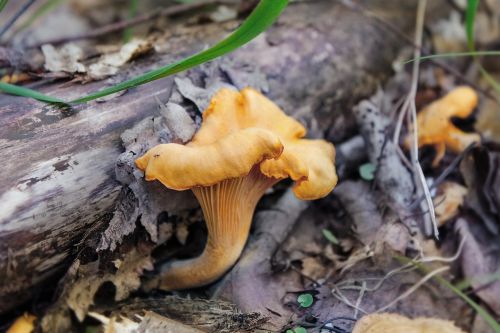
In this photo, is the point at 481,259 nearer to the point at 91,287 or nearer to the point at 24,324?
the point at 91,287

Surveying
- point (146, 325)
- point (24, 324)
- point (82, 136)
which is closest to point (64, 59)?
point (82, 136)

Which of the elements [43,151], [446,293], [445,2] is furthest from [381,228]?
[445,2]

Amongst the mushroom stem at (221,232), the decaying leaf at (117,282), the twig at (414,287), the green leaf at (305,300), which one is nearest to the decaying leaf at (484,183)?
the twig at (414,287)

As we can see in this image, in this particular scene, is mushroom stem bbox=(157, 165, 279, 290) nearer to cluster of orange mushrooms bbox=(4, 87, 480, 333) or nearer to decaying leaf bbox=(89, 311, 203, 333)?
cluster of orange mushrooms bbox=(4, 87, 480, 333)

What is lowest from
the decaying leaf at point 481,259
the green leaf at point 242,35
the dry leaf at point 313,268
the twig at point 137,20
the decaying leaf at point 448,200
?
the decaying leaf at point 481,259

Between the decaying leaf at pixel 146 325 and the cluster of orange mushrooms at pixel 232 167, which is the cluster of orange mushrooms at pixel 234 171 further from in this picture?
the decaying leaf at pixel 146 325

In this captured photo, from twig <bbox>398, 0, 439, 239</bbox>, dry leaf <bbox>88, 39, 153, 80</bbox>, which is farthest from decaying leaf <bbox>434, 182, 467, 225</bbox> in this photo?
dry leaf <bbox>88, 39, 153, 80</bbox>
